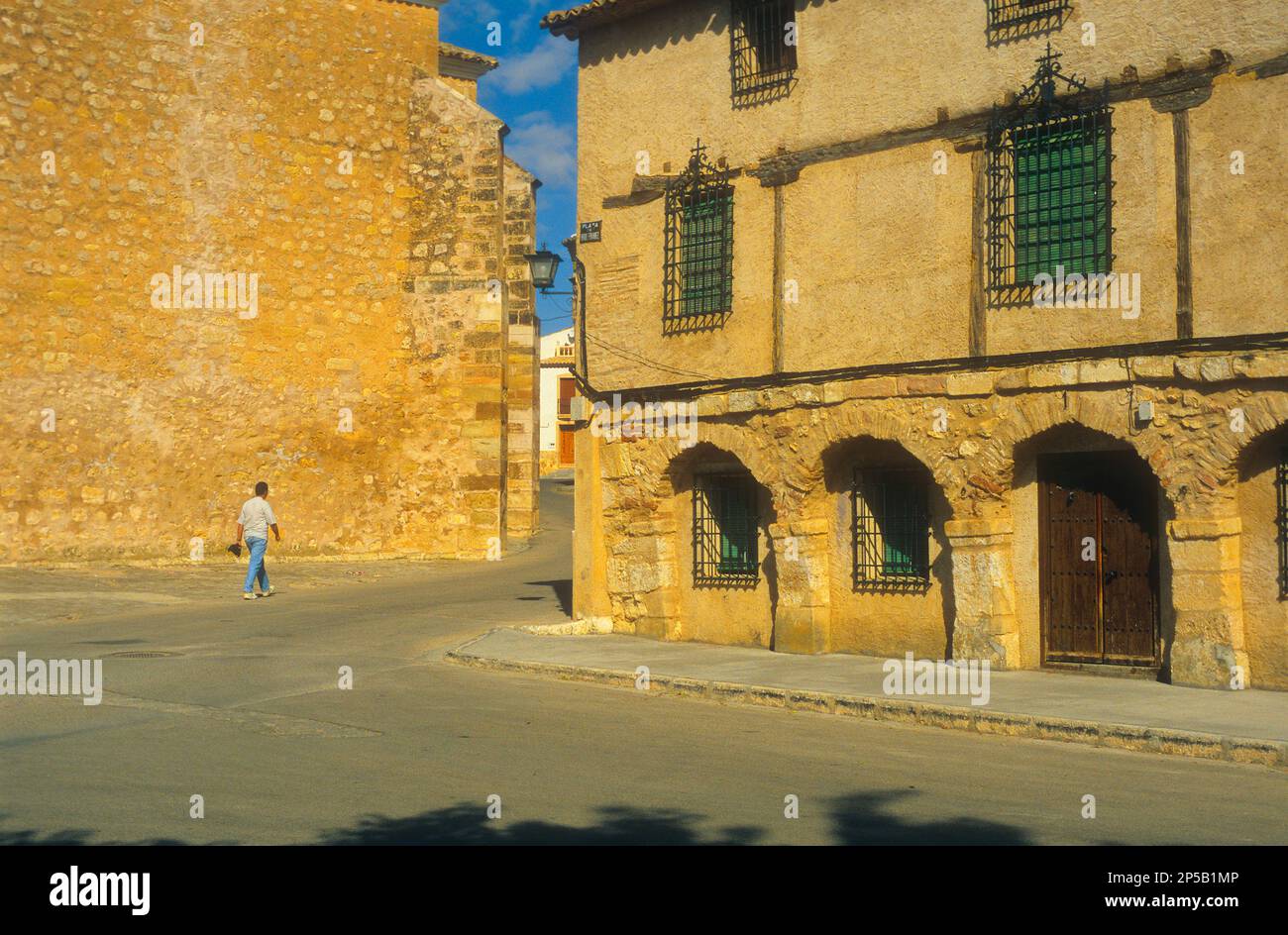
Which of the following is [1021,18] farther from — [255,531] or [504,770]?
[255,531]

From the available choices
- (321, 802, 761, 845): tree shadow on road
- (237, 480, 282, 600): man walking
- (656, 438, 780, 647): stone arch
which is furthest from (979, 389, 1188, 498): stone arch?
(237, 480, 282, 600): man walking

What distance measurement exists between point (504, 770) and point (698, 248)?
8296 mm

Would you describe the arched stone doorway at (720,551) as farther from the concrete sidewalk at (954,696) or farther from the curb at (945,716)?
the curb at (945,716)

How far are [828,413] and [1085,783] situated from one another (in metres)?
6.19

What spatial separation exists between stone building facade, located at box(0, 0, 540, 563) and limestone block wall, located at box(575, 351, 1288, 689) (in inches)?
333

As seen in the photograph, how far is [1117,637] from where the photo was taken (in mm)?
11836

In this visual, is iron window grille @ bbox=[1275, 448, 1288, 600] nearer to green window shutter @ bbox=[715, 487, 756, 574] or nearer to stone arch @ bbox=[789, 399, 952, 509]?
stone arch @ bbox=[789, 399, 952, 509]

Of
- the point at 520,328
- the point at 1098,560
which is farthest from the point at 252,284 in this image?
the point at 1098,560

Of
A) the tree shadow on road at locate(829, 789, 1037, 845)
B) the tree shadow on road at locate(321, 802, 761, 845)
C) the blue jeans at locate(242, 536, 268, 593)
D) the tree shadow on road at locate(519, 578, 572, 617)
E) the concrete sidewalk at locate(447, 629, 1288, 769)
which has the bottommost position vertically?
the tree shadow on road at locate(829, 789, 1037, 845)

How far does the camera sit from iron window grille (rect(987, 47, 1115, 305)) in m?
11.6

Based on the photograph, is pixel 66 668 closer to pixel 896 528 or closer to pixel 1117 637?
pixel 896 528

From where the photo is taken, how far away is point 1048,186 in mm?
11906

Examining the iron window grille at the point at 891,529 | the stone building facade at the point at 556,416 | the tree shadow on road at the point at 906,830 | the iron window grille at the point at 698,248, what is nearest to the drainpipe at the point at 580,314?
the iron window grille at the point at 698,248

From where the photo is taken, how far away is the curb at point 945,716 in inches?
331
